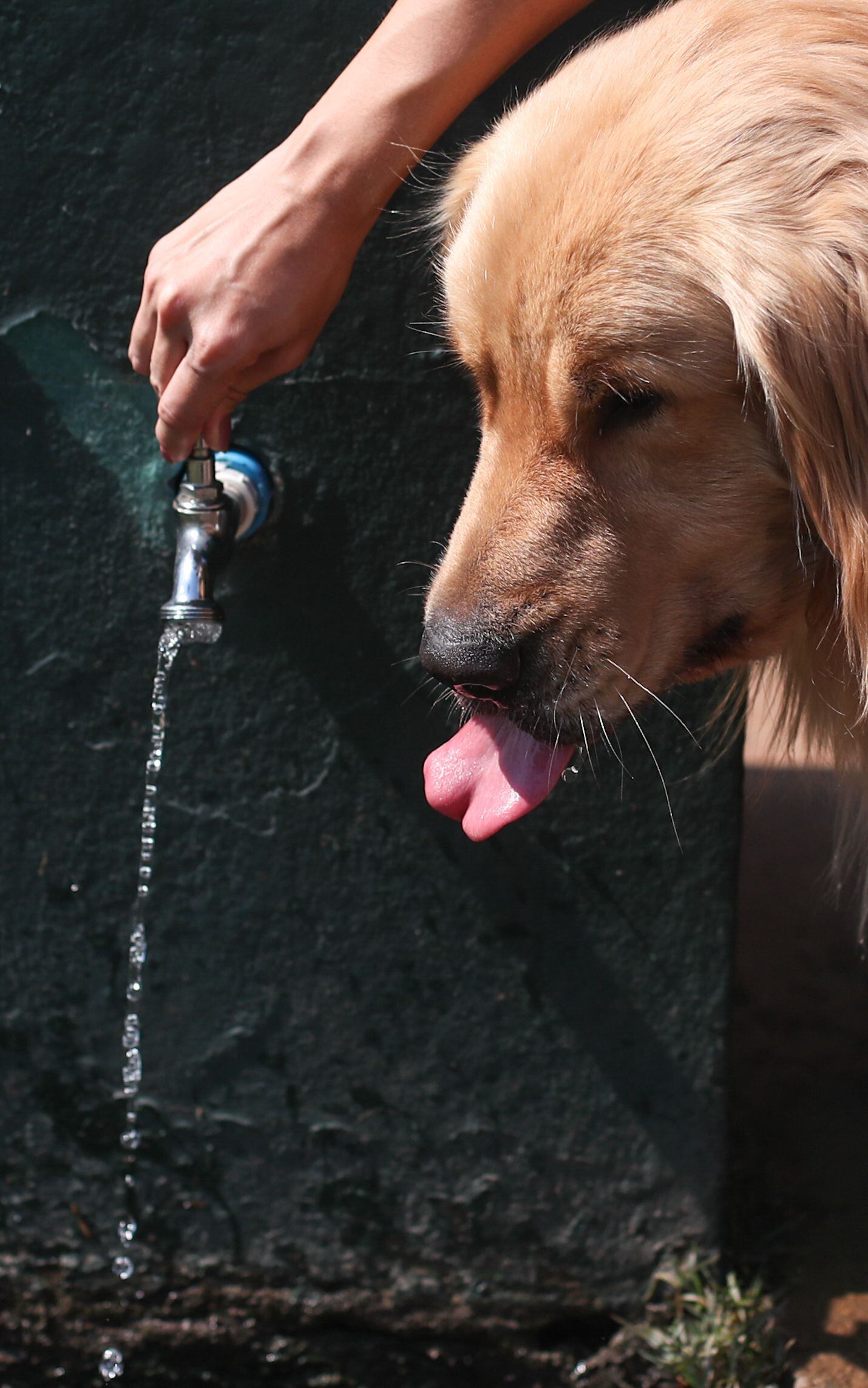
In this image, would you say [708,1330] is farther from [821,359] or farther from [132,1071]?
[821,359]

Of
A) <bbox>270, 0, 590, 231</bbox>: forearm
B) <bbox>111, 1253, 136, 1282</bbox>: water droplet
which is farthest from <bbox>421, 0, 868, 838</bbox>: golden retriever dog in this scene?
<bbox>111, 1253, 136, 1282</bbox>: water droplet

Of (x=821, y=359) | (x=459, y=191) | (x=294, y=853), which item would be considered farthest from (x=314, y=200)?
(x=294, y=853)

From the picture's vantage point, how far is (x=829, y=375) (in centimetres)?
158

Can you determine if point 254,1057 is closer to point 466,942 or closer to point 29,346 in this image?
point 466,942

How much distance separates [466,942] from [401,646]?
637 mm

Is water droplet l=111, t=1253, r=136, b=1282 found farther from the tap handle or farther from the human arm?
the human arm

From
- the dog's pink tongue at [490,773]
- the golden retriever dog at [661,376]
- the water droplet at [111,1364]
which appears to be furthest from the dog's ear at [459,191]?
the water droplet at [111,1364]

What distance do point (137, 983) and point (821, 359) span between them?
1881mm

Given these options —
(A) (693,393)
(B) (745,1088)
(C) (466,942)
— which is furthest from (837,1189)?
(A) (693,393)

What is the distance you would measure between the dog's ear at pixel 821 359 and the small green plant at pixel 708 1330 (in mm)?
1767

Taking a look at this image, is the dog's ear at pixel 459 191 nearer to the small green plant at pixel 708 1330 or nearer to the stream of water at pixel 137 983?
the stream of water at pixel 137 983

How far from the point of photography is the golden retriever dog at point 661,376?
1564mm

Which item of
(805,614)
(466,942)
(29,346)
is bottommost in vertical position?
(466,942)

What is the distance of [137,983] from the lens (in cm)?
271
